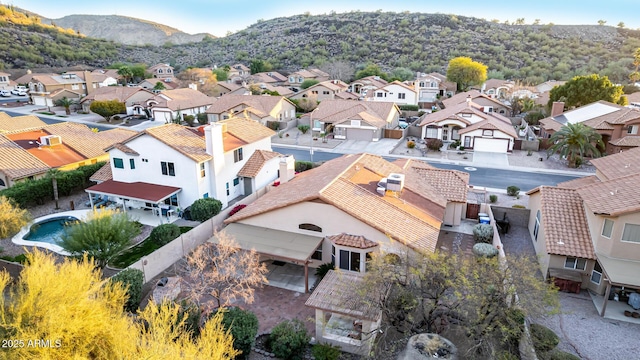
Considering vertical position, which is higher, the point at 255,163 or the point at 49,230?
the point at 255,163

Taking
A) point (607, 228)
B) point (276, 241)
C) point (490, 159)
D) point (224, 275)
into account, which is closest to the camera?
point (224, 275)

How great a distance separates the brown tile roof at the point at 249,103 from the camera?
6556 cm

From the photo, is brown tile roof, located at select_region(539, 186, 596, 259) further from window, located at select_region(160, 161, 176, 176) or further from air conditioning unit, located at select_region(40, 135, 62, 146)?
air conditioning unit, located at select_region(40, 135, 62, 146)

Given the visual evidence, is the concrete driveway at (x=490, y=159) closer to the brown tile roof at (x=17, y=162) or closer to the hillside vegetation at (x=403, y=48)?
the brown tile roof at (x=17, y=162)

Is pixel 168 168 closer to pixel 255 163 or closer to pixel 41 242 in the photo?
pixel 255 163

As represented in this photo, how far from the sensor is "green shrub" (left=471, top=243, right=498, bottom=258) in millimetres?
24766

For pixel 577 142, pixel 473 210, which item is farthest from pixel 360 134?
pixel 473 210

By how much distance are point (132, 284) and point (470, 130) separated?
1771 inches

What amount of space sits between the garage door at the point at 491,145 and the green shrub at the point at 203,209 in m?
37.0

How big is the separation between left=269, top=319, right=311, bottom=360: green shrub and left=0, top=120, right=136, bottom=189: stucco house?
2946 centimetres

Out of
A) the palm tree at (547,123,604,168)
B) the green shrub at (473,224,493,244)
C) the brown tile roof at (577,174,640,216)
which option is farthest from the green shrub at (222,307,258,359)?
the palm tree at (547,123,604,168)

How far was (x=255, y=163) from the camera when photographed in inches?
1442

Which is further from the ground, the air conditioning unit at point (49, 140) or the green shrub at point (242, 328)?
the air conditioning unit at point (49, 140)

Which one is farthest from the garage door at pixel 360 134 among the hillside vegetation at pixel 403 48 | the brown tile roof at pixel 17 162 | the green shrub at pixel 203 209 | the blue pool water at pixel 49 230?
the hillside vegetation at pixel 403 48
